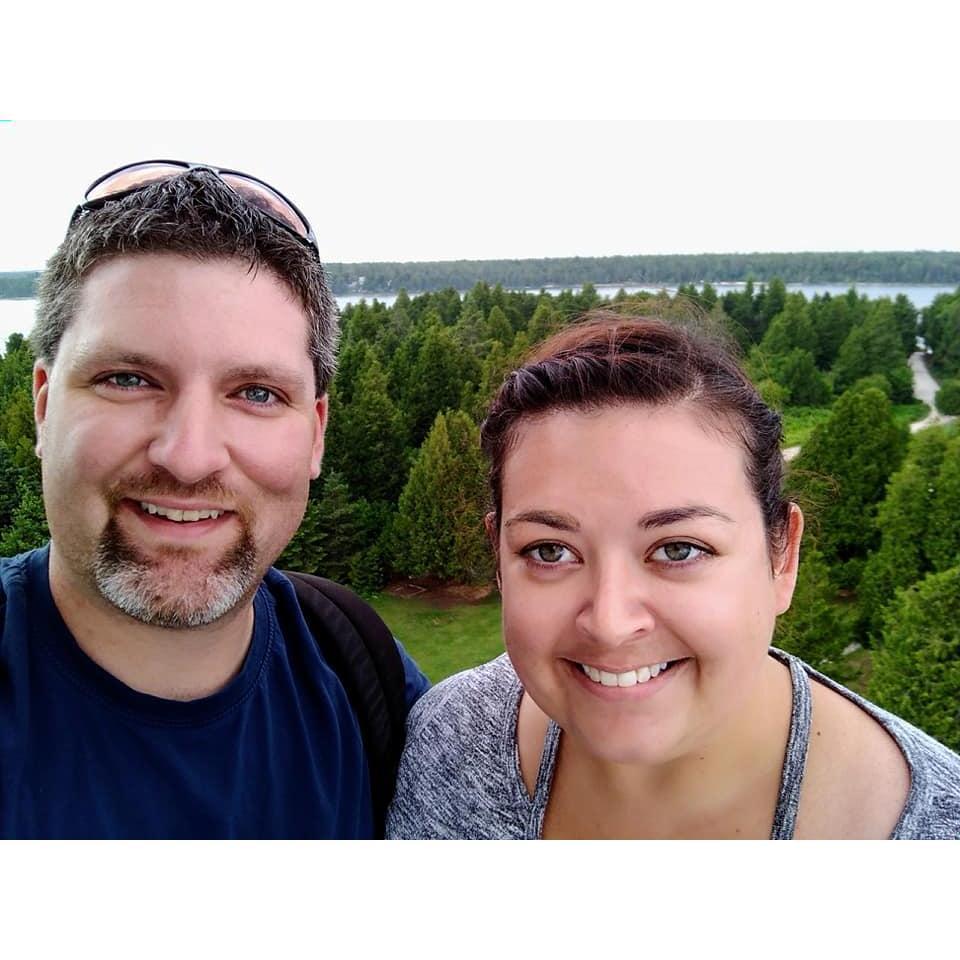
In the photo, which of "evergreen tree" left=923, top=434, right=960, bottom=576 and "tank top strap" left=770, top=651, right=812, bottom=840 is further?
"evergreen tree" left=923, top=434, right=960, bottom=576

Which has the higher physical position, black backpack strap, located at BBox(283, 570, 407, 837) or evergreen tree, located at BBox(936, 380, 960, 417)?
evergreen tree, located at BBox(936, 380, 960, 417)

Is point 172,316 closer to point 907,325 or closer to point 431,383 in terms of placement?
point 907,325

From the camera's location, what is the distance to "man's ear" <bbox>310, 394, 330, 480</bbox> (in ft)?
4.18

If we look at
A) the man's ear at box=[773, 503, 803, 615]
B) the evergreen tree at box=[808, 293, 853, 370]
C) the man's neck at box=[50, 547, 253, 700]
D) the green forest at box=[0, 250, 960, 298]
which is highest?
the evergreen tree at box=[808, 293, 853, 370]

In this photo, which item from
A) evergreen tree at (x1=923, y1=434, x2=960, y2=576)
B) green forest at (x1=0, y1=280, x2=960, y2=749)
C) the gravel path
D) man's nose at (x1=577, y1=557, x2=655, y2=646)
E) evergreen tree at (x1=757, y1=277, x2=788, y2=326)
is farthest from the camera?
evergreen tree at (x1=923, y1=434, x2=960, y2=576)

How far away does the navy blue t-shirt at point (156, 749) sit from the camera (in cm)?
113

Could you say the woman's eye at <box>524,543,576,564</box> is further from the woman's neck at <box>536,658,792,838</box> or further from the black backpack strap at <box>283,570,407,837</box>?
the black backpack strap at <box>283,570,407,837</box>

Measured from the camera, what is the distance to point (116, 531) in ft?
3.65

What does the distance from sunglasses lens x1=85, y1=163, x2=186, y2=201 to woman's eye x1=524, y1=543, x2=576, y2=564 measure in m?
0.78

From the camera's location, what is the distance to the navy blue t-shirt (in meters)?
1.13

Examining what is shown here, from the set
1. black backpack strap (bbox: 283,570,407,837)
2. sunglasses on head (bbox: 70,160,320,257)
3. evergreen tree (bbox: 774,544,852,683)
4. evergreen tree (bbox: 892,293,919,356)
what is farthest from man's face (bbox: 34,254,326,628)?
evergreen tree (bbox: 774,544,852,683)

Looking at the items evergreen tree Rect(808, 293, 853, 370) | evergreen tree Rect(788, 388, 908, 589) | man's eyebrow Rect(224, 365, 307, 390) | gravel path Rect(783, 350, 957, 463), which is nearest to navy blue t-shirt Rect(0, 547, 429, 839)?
man's eyebrow Rect(224, 365, 307, 390)

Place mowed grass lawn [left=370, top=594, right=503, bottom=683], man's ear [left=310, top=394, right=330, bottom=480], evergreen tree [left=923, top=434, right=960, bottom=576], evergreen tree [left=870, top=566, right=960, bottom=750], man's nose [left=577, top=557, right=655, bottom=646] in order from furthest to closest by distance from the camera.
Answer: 1. evergreen tree [left=923, top=434, right=960, bottom=576]
2. evergreen tree [left=870, top=566, right=960, bottom=750]
3. mowed grass lawn [left=370, top=594, right=503, bottom=683]
4. man's ear [left=310, top=394, right=330, bottom=480]
5. man's nose [left=577, top=557, right=655, bottom=646]
